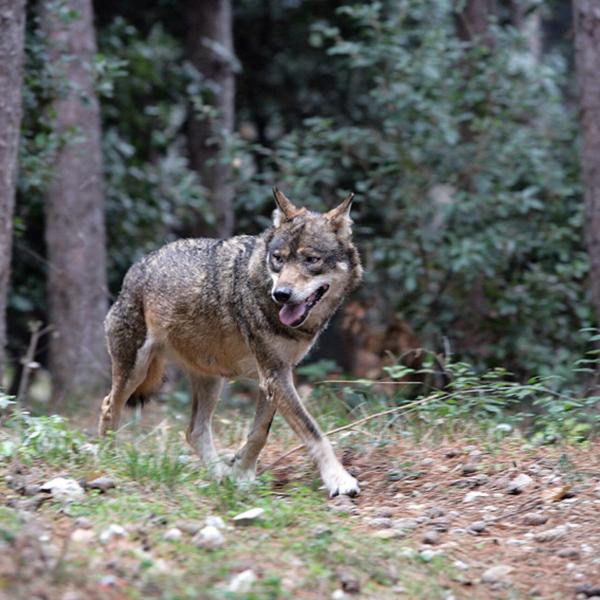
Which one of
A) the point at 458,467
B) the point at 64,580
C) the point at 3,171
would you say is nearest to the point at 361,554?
the point at 64,580

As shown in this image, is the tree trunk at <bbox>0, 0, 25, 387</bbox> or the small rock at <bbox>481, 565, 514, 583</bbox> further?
the tree trunk at <bbox>0, 0, 25, 387</bbox>

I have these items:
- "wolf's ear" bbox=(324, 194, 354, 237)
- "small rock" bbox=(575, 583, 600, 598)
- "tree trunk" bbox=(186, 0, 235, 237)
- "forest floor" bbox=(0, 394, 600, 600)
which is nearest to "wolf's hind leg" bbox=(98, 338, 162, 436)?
→ "forest floor" bbox=(0, 394, 600, 600)

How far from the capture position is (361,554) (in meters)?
4.57

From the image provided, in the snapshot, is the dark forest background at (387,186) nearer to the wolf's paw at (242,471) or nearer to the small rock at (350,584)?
the wolf's paw at (242,471)

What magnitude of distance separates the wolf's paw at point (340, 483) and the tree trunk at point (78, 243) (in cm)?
533

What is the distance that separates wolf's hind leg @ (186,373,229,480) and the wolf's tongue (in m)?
1.18

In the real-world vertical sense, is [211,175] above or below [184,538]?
above

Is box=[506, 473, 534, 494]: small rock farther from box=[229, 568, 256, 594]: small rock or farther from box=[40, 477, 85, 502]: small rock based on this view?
box=[40, 477, 85, 502]: small rock

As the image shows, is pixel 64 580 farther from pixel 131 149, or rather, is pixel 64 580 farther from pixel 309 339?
pixel 131 149

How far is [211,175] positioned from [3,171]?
5535 mm

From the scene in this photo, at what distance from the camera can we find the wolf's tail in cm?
738

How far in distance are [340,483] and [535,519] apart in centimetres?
107

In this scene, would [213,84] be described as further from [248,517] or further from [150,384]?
[248,517]

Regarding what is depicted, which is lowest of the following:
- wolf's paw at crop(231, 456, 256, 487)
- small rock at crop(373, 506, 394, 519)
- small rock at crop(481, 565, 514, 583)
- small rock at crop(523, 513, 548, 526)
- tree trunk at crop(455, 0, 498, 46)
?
wolf's paw at crop(231, 456, 256, 487)
